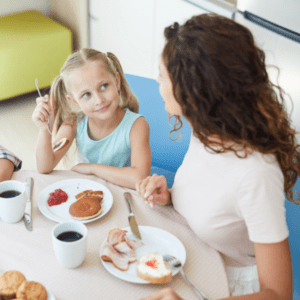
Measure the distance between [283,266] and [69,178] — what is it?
2.18 ft

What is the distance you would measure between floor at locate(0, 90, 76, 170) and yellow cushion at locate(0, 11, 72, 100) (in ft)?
0.35

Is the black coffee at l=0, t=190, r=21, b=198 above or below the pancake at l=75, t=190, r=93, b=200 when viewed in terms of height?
above

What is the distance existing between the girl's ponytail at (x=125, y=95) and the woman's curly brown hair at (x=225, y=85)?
1.95 feet

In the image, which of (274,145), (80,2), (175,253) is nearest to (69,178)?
(175,253)

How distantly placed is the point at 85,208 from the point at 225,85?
0.50 meters

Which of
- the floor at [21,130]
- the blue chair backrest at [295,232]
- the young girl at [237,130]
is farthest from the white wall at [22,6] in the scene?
the blue chair backrest at [295,232]

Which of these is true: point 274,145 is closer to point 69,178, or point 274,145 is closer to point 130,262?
point 130,262

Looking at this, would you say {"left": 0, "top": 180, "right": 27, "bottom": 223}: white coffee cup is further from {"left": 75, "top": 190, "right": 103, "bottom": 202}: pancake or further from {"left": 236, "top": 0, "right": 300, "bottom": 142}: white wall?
{"left": 236, "top": 0, "right": 300, "bottom": 142}: white wall

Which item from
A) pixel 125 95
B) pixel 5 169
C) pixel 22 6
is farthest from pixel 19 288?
pixel 22 6

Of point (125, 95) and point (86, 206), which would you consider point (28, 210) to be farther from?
point (125, 95)

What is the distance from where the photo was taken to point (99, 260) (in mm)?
914

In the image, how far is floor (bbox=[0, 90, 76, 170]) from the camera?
2624mm

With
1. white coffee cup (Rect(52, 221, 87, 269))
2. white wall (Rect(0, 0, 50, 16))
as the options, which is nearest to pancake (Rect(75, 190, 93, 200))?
white coffee cup (Rect(52, 221, 87, 269))

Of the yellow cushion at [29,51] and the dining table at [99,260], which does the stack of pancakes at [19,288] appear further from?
the yellow cushion at [29,51]
